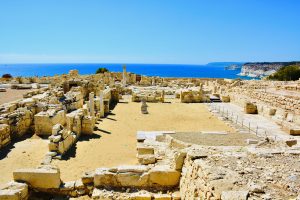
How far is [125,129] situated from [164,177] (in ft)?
27.5

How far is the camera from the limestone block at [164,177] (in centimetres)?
714

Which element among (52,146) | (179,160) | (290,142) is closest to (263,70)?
(290,142)

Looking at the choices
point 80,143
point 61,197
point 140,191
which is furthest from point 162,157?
point 80,143

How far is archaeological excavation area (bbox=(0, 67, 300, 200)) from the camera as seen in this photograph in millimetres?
5469

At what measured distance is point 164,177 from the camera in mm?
7137

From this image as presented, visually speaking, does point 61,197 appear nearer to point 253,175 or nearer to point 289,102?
point 253,175

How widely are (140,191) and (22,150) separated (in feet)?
20.3

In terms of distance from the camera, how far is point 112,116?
741 inches

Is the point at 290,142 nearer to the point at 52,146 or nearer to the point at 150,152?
the point at 150,152

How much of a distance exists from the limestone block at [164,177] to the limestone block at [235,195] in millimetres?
2869

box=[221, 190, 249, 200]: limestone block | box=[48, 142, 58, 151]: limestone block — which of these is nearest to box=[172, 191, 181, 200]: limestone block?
box=[221, 190, 249, 200]: limestone block

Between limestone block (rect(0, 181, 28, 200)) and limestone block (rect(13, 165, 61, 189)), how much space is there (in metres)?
0.25

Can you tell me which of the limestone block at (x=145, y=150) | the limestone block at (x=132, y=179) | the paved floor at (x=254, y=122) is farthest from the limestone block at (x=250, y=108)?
the limestone block at (x=132, y=179)

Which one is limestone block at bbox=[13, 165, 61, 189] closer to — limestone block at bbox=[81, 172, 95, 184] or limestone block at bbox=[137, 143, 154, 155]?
limestone block at bbox=[81, 172, 95, 184]
